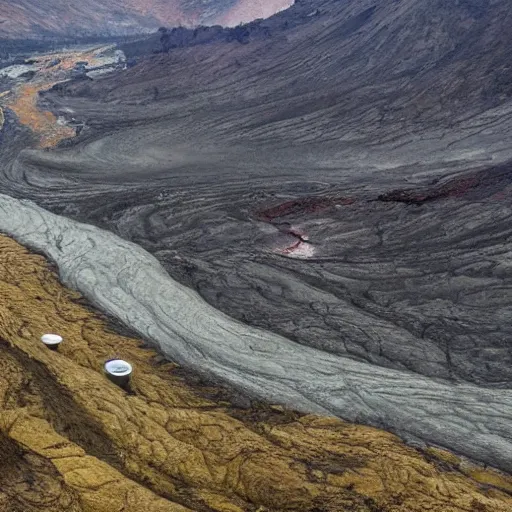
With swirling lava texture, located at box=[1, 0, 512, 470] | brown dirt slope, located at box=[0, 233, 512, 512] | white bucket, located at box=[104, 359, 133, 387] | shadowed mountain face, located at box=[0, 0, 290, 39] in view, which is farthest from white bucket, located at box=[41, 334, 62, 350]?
shadowed mountain face, located at box=[0, 0, 290, 39]

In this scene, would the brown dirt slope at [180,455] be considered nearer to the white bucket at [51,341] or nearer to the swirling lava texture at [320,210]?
the white bucket at [51,341]

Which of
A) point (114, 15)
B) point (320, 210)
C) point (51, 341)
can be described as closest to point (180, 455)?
point (51, 341)

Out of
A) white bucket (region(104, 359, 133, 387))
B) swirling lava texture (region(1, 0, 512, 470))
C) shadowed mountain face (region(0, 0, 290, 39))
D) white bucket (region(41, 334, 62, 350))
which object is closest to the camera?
white bucket (region(104, 359, 133, 387))

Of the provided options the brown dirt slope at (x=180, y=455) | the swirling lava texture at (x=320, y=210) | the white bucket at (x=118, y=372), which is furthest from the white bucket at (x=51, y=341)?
the swirling lava texture at (x=320, y=210)

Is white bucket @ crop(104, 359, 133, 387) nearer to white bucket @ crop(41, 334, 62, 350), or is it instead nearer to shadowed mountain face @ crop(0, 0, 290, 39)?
white bucket @ crop(41, 334, 62, 350)

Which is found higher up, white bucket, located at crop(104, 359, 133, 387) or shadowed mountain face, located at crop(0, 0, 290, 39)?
shadowed mountain face, located at crop(0, 0, 290, 39)

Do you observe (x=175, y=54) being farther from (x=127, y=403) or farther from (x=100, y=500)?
(x=100, y=500)
